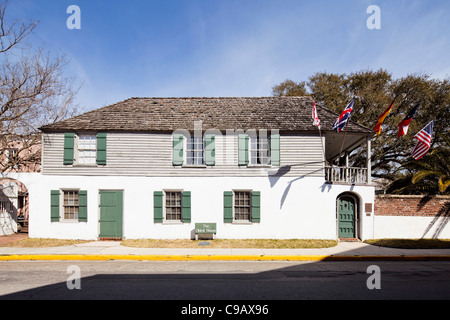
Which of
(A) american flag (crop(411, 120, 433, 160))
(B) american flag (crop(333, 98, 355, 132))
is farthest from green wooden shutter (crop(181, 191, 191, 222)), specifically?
(A) american flag (crop(411, 120, 433, 160))

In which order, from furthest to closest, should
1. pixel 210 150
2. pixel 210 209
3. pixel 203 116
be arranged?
1. pixel 203 116
2. pixel 210 150
3. pixel 210 209

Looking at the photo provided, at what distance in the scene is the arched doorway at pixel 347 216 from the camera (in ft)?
43.4

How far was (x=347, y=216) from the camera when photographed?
1330 centimetres

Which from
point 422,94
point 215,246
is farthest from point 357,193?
point 422,94

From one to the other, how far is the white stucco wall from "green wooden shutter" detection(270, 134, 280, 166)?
33.1 inches

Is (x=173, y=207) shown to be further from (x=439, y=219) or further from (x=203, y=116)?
(x=439, y=219)

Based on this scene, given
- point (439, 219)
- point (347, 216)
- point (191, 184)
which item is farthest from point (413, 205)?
point (191, 184)

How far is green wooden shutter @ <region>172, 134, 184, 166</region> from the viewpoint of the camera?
1316 centimetres

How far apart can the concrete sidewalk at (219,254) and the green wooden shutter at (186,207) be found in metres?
2.19

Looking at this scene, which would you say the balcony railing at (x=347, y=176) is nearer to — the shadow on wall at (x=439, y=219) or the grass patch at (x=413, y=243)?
the shadow on wall at (x=439, y=219)

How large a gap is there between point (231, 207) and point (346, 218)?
577cm

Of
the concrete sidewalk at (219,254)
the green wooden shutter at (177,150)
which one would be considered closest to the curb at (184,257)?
the concrete sidewalk at (219,254)
